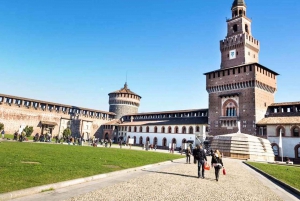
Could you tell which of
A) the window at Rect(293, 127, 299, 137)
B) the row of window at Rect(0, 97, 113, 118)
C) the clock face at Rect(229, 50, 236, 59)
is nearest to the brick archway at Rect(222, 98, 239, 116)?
the window at Rect(293, 127, 299, 137)

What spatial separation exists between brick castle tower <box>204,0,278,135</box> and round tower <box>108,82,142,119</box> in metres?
34.6

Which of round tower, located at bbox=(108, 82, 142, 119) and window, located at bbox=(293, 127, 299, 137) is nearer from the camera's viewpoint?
window, located at bbox=(293, 127, 299, 137)

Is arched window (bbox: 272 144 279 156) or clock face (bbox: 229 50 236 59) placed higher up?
clock face (bbox: 229 50 236 59)

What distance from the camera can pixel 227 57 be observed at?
47156 millimetres

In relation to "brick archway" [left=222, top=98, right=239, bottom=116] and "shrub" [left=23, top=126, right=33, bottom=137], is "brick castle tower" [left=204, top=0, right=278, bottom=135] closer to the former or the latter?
"brick archway" [left=222, top=98, right=239, bottom=116]

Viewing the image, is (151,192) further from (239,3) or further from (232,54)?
(239,3)

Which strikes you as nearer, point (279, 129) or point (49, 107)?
point (279, 129)

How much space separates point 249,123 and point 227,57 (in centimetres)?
1593

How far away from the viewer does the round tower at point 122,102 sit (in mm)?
74562

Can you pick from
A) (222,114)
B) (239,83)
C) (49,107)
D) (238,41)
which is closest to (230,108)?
(222,114)

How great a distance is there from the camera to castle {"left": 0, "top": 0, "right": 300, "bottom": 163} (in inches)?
1470

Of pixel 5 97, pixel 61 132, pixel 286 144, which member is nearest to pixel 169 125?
pixel 286 144

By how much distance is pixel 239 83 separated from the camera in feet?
135

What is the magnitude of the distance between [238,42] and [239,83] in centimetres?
967
